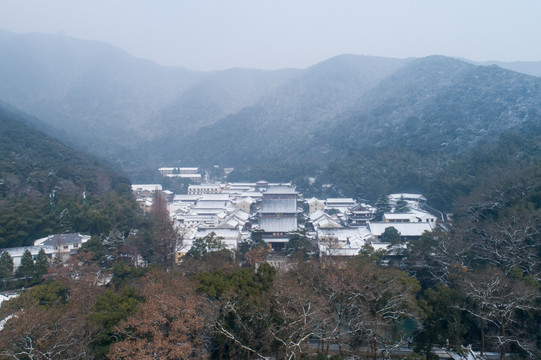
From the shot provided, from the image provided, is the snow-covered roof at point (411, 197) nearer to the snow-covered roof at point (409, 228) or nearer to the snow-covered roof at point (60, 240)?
the snow-covered roof at point (409, 228)

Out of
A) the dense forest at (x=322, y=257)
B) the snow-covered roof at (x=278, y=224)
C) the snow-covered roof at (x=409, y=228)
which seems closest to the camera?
the dense forest at (x=322, y=257)

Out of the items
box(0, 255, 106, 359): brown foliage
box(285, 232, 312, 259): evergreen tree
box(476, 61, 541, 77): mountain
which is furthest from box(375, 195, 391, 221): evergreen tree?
box(476, 61, 541, 77): mountain

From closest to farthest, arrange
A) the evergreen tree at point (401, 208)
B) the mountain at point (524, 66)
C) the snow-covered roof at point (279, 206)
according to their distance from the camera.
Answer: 1. the evergreen tree at point (401, 208)
2. the snow-covered roof at point (279, 206)
3. the mountain at point (524, 66)

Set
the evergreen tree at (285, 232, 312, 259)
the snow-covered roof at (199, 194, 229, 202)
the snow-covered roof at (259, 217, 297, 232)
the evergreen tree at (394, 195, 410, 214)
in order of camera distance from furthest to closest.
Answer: the snow-covered roof at (199, 194, 229, 202) → the evergreen tree at (394, 195, 410, 214) → the snow-covered roof at (259, 217, 297, 232) → the evergreen tree at (285, 232, 312, 259)

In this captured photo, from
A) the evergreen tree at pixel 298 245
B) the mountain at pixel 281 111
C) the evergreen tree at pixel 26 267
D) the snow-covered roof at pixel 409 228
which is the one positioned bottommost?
the evergreen tree at pixel 26 267

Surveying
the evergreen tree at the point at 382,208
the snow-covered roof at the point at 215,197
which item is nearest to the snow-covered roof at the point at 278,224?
the evergreen tree at the point at 382,208

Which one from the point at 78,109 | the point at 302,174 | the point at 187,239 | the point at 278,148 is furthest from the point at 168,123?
the point at 187,239

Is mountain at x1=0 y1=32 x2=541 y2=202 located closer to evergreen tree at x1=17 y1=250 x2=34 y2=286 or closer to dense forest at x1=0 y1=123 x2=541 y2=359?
dense forest at x1=0 y1=123 x2=541 y2=359
